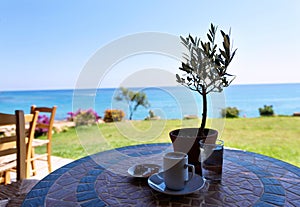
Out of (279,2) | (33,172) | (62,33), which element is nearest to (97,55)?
(33,172)

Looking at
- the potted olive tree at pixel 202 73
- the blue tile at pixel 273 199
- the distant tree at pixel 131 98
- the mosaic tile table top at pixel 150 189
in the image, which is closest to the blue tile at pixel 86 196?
the mosaic tile table top at pixel 150 189

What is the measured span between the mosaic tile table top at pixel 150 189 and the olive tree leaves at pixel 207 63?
39 centimetres

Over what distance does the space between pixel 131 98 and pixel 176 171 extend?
4.93 ft

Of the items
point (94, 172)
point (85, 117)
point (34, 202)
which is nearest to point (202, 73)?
point (94, 172)

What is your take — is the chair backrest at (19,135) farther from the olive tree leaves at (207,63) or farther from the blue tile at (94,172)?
the olive tree leaves at (207,63)

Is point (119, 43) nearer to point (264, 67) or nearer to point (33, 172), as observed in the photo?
point (33, 172)

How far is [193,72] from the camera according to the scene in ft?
3.28

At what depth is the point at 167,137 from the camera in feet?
8.90

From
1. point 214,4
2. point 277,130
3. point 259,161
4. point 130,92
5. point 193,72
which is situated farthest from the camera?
point 277,130

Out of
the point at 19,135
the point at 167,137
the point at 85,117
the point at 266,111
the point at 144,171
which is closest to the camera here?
the point at 144,171

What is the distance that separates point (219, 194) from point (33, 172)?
254 cm

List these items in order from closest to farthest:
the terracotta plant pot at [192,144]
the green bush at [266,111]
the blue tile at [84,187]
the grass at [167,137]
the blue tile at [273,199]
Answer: the blue tile at [273,199] → the blue tile at [84,187] → the terracotta plant pot at [192,144] → the grass at [167,137] → the green bush at [266,111]

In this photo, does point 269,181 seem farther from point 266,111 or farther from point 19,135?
point 266,111

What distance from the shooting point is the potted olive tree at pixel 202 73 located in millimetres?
923
